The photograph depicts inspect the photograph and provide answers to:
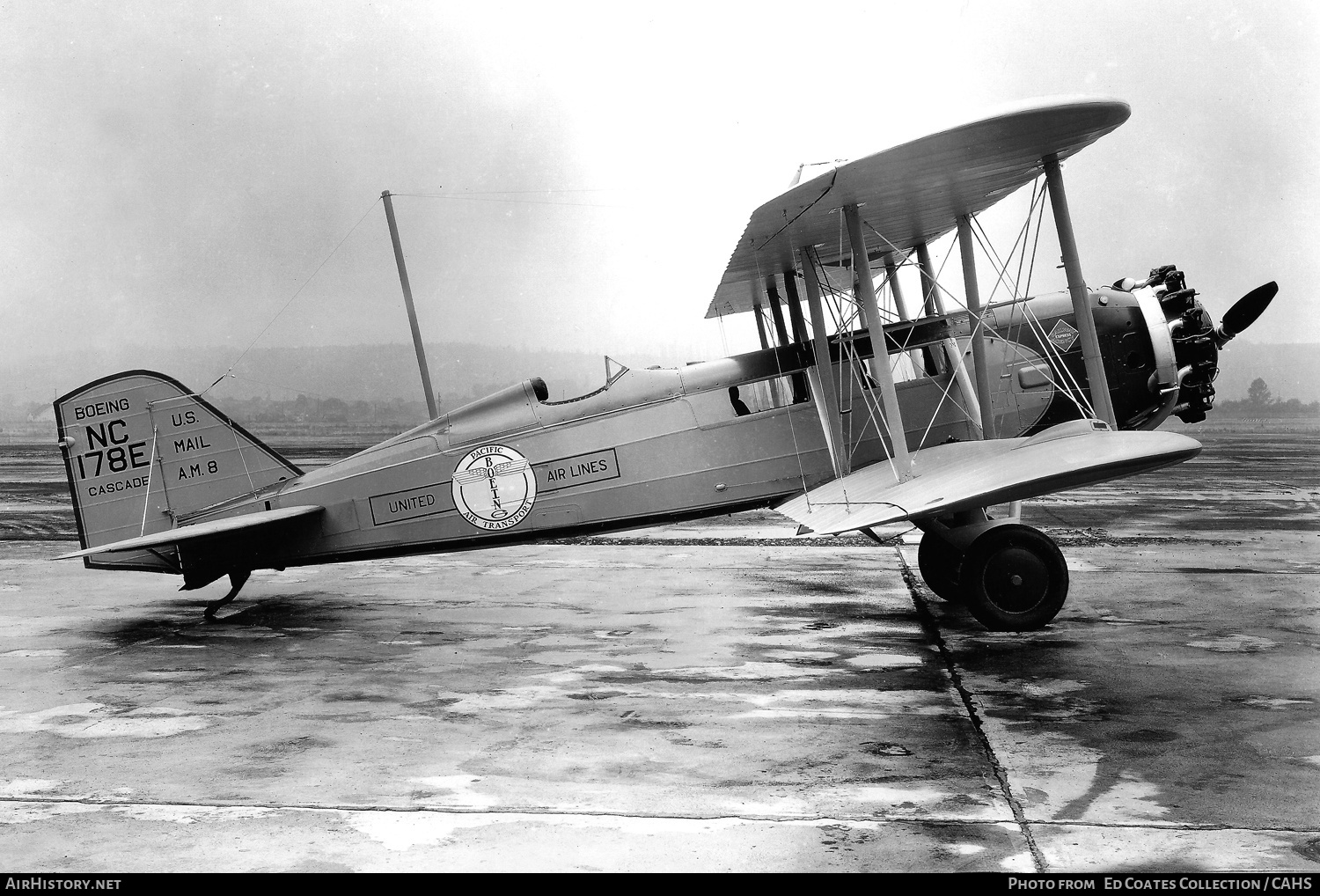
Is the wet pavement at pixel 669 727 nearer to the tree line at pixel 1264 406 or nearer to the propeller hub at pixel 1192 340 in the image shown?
the propeller hub at pixel 1192 340

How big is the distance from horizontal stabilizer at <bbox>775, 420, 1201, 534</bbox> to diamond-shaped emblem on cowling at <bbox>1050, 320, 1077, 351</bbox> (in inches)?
53.3

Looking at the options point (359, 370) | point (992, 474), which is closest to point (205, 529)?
point (992, 474)

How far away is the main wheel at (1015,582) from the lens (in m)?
6.70

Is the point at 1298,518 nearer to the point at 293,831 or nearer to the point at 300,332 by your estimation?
the point at 293,831

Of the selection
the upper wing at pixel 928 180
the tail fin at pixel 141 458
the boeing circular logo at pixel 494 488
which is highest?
the upper wing at pixel 928 180

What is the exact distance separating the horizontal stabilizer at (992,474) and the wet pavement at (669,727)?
1.01m

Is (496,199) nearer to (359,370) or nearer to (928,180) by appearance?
(359,370)

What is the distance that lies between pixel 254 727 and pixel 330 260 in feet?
98.7

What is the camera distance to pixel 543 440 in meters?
8.28

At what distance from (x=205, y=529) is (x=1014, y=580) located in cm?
622

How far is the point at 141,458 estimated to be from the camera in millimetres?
8602

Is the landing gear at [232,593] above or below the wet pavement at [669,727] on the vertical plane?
above

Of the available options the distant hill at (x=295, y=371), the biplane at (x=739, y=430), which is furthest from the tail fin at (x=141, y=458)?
the distant hill at (x=295, y=371)

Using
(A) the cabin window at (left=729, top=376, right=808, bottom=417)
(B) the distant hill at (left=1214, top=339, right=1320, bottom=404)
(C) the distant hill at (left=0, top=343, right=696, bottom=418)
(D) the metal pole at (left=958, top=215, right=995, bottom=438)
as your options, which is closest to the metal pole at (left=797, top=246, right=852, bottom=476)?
(A) the cabin window at (left=729, top=376, right=808, bottom=417)
